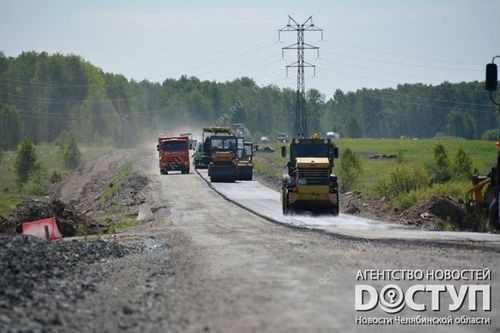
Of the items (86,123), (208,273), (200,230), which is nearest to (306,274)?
(208,273)

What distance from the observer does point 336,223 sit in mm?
29844

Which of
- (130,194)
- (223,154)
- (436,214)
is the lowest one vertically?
(130,194)

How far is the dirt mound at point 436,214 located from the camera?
31.7m

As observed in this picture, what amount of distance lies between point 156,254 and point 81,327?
898 centimetres

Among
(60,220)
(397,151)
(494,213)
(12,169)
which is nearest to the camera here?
(494,213)

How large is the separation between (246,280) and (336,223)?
15.7m

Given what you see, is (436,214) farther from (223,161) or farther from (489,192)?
(223,161)

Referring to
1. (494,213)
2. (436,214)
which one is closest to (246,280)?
(494,213)

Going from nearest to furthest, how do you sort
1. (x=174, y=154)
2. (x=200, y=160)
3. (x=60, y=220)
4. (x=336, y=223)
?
(x=60, y=220) → (x=336, y=223) → (x=174, y=154) → (x=200, y=160)

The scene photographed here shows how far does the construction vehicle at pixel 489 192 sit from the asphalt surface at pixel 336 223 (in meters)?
0.72

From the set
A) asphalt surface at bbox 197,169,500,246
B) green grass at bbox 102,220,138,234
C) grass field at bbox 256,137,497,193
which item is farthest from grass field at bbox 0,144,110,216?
grass field at bbox 256,137,497,193

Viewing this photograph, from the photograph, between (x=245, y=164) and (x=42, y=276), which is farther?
(x=245, y=164)

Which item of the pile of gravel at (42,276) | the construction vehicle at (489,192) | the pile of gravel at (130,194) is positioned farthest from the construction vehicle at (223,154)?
the pile of gravel at (42,276)

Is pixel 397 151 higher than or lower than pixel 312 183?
lower
